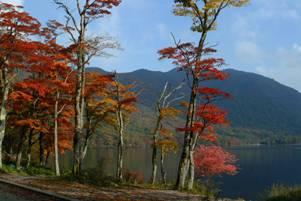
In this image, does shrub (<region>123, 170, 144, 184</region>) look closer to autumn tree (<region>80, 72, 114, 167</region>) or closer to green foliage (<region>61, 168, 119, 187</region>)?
autumn tree (<region>80, 72, 114, 167</region>)

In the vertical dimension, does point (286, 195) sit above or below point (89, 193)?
below

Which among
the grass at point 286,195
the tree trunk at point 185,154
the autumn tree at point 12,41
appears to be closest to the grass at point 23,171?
the autumn tree at point 12,41

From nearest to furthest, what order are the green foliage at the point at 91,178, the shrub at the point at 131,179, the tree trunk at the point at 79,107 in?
the green foliage at the point at 91,178 < the tree trunk at the point at 79,107 < the shrub at the point at 131,179

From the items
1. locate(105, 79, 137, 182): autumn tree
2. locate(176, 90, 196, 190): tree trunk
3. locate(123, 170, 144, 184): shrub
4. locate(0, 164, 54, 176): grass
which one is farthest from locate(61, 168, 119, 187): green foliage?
locate(105, 79, 137, 182): autumn tree

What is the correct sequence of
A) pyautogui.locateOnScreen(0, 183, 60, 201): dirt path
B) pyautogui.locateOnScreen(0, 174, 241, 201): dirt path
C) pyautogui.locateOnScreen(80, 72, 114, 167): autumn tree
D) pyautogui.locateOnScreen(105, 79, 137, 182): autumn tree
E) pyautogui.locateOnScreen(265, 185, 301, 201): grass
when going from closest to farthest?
pyautogui.locateOnScreen(0, 183, 60, 201): dirt path < pyautogui.locateOnScreen(0, 174, 241, 201): dirt path < pyautogui.locateOnScreen(265, 185, 301, 201): grass < pyautogui.locateOnScreen(80, 72, 114, 167): autumn tree < pyautogui.locateOnScreen(105, 79, 137, 182): autumn tree

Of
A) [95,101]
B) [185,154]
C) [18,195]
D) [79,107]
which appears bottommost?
[18,195]

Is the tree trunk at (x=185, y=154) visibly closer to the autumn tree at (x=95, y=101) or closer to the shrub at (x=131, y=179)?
the shrub at (x=131, y=179)

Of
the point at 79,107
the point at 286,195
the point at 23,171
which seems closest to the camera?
the point at 286,195

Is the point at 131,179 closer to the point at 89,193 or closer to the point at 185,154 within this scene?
the point at 185,154

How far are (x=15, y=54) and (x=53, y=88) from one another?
3935mm

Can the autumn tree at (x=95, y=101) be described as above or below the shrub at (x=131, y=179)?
above

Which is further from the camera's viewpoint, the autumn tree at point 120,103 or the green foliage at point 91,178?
the autumn tree at point 120,103

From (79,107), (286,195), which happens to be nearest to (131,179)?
(79,107)

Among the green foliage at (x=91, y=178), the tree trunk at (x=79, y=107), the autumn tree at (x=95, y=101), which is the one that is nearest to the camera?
the green foliage at (x=91, y=178)
